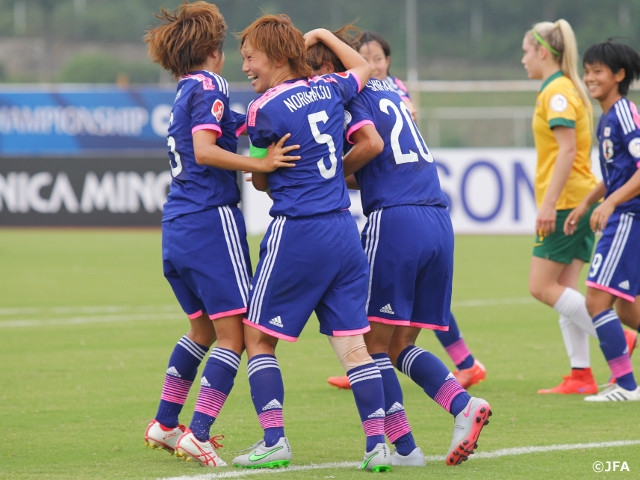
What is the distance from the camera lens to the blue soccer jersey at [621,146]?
21.6ft

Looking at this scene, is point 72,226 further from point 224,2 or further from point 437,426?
point 437,426

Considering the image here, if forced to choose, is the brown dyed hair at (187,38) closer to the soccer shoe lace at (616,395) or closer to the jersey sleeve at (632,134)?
the jersey sleeve at (632,134)

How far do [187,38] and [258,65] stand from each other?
430 mm

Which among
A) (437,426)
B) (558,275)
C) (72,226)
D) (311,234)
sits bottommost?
(72,226)

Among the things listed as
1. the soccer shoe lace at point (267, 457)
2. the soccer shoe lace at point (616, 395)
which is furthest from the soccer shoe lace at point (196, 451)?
the soccer shoe lace at point (616, 395)

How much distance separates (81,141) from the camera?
26.8 meters

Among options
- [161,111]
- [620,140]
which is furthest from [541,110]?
[161,111]

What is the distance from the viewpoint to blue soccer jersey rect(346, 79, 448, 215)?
5.20 metres

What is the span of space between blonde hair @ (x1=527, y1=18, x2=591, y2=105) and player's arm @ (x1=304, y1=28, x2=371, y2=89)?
235cm

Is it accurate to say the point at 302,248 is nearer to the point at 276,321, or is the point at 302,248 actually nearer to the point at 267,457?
the point at 276,321

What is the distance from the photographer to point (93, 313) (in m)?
11.2

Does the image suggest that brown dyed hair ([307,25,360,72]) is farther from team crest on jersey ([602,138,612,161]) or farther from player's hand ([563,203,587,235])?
player's hand ([563,203,587,235])

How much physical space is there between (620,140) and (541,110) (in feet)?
2.32

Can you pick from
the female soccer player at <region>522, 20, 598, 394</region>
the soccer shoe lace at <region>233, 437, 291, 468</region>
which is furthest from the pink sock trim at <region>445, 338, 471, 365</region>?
the soccer shoe lace at <region>233, 437, 291, 468</region>
